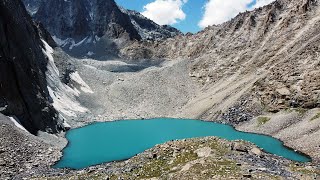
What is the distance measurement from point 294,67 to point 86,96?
55.0 metres

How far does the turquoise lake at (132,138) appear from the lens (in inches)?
2427

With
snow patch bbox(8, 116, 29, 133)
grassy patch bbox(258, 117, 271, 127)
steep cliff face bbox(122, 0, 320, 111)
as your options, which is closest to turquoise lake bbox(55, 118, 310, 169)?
grassy patch bbox(258, 117, 271, 127)

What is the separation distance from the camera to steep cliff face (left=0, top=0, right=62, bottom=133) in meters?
71.4

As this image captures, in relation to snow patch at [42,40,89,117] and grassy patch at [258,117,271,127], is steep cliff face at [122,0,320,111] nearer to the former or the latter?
grassy patch at [258,117,271,127]

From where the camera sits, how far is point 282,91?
87.8 m

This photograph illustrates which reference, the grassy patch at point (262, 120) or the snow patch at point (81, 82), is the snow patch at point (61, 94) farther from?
the grassy patch at point (262, 120)

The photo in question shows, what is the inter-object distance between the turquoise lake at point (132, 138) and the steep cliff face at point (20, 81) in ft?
22.6

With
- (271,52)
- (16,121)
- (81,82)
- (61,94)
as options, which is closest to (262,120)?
(271,52)

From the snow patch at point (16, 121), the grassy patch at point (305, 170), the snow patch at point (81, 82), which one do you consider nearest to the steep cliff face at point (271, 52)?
the snow patch at point (81, 82)

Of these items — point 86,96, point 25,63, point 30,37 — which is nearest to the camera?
point 25,63

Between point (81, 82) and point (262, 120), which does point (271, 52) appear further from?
point (81, 82)

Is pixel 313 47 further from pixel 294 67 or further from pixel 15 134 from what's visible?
pixel 15 134

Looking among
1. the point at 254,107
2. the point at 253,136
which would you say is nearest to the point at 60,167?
the point at 253,136

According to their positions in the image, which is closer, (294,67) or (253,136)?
(253,136)
